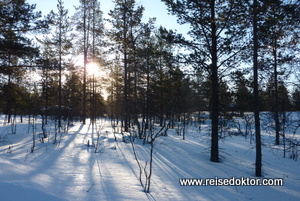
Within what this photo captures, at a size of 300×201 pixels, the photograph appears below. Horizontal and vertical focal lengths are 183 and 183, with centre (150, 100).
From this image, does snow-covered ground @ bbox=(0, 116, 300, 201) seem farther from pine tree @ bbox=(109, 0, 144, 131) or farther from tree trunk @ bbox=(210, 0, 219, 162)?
pine tree @ bbox=(109, 0, 144, 131)

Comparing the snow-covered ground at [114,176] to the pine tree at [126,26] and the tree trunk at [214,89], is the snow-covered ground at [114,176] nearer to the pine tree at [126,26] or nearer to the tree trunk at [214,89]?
the tree trunk at [214,89]

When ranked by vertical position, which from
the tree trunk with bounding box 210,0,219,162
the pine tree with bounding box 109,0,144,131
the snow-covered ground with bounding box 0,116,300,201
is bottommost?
the snow-covered ground with bounding box 0,116,300,201

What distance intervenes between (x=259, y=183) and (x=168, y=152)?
4129mm

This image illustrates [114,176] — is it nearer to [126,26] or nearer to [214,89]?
[214,89]

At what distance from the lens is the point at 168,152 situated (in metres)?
9.27

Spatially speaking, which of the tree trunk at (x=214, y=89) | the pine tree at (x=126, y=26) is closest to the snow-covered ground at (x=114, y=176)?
the tree trunk at (x=214, y=89)

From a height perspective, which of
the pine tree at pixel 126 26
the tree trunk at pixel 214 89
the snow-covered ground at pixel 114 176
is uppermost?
the pine tree at pixel 126 26

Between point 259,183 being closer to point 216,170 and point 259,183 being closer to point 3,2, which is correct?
point 216,170

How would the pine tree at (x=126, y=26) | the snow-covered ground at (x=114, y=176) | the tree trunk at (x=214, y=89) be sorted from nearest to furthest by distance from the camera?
the snow-covered ground at (x=114, y=176)
the tree trunk at (x=214, y=89)
the pine tree at (x=126, y=26)

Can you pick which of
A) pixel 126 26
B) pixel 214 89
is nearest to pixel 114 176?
pixel 214 89

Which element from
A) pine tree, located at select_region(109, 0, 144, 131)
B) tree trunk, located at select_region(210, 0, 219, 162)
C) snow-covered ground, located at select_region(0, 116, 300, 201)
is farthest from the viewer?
pine tree, located at select_region(109, 0, 144, 131)

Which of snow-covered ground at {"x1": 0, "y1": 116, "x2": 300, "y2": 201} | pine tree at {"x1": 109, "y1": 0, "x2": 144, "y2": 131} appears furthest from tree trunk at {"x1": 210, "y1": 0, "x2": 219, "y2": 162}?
pine tree at {"x1": 109, "y1": 0, "x2": 144, "y2": 131}

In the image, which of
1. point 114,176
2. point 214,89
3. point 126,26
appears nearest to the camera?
point 114,176

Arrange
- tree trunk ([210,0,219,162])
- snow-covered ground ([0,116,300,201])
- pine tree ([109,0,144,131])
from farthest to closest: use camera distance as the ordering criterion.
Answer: pine tree ([109,0,144,131]), tree trunk ([210,0,219,162]), snow-covered ground ([0,116,300,201])
